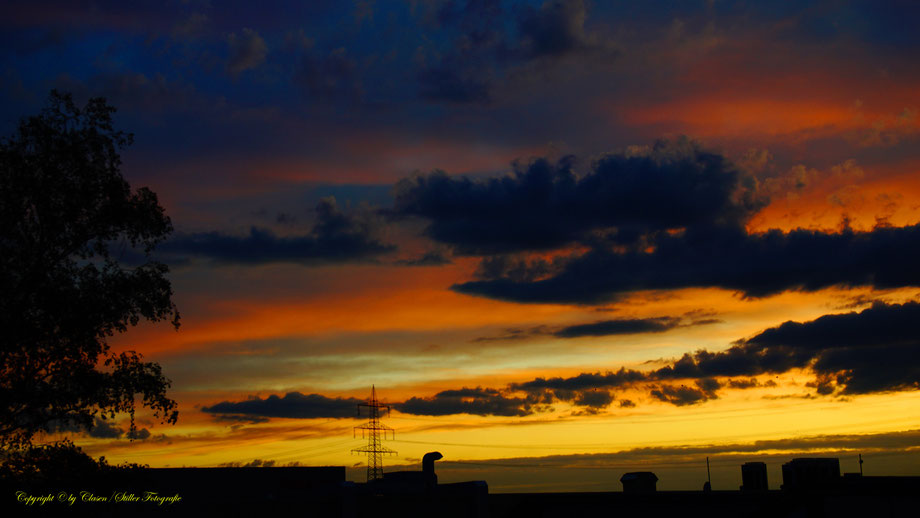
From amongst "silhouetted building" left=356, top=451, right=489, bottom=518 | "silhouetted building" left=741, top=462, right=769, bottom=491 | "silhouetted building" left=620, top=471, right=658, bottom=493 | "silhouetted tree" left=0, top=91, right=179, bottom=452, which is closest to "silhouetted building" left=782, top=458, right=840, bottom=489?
"silhouetted building" left=741, top=462, right=769, bottom=491

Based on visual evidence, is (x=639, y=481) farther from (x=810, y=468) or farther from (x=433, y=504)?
(x=810, y=468)

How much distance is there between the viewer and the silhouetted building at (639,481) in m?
46.7

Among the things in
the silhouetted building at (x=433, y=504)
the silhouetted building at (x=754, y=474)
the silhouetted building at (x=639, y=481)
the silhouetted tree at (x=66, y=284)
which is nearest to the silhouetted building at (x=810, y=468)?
the silhouetted building at (x=754, y=474)

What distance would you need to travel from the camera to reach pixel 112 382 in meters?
27.3

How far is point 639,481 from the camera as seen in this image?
4719 cm

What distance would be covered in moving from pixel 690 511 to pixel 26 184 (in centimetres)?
2258

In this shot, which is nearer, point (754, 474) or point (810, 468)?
point (810, 468)

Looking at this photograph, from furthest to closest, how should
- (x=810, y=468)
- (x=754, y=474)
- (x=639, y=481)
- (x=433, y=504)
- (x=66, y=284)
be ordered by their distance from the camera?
(x=754, y=474), (x=810, y=468), (x=639, y=481), (x=433, y=504), (x=66, y=284)

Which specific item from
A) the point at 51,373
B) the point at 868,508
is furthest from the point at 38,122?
the point at 868,508

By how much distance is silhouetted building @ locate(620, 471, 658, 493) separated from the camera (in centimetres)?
4669

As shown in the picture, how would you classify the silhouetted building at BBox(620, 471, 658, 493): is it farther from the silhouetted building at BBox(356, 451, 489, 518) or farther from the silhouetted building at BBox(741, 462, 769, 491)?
the silhouetted building at BBox(741, 462, 769, 491)

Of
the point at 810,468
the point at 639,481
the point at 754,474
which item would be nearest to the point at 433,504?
the point at 639,481

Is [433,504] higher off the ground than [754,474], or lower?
higher

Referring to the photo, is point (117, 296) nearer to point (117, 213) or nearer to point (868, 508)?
point (117, 213)
